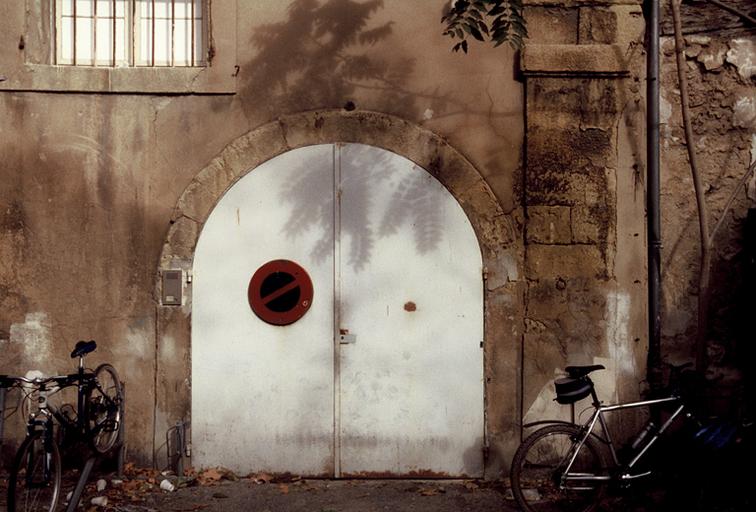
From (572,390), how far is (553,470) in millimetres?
597

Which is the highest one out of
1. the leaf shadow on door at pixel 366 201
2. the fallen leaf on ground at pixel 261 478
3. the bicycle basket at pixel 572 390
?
the leaf shadow on door at pixel 366 201

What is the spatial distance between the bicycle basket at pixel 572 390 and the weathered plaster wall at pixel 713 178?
1.05 metres

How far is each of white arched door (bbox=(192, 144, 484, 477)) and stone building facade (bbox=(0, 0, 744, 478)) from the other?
102 millimetres

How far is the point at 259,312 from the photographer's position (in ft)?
22.5

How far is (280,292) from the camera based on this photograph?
22.5 ft

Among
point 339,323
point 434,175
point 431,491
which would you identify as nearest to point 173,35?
point 434,175

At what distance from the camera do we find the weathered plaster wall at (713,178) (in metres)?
6.76

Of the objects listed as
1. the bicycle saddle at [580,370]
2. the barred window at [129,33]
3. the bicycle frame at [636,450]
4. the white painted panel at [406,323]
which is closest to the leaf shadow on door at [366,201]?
the white painted panel at [406,323]

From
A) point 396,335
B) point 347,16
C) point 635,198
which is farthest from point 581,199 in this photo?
point 347,16

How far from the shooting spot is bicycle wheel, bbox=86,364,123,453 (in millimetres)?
6387

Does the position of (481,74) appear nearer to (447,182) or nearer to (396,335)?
(447,182)

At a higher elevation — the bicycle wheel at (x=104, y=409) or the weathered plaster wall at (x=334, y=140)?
the weathered plaster wall at (x=334, y=140)

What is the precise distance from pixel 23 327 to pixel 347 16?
12.1ft

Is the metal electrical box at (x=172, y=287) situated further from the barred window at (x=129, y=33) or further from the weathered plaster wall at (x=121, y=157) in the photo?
the barred window at (x=129, y=33)
